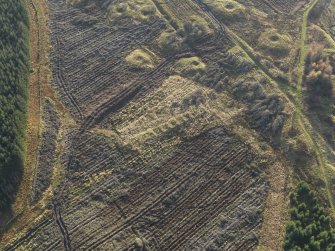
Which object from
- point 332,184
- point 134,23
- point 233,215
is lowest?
point 332,184

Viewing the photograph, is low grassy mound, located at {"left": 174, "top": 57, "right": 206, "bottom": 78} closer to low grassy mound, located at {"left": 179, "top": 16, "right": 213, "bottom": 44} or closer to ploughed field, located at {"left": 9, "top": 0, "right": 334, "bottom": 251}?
ploughed field, located at {"left": 9, "top": 0, "right": 334, "bottom": 251}

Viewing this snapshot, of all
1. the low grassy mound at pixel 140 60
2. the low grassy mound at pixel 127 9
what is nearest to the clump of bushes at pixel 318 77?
the low grassy mound at pixel 140 60

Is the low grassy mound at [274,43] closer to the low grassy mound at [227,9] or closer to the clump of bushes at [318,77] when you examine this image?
the clump of bushes at [318,77]

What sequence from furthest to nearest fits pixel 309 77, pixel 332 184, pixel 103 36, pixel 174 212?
pixel 103 36 < pixel 309 77 < pixel 332 184 < pixel 174 212

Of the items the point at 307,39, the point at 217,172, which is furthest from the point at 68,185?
the point at 307,39

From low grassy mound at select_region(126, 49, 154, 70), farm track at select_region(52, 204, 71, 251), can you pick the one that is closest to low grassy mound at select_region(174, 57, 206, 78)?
low grassy mound at select_region(126, 49, 154, 70)

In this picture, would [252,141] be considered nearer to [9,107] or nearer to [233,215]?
[233,215]

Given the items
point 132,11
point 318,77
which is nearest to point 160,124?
point 132,11
